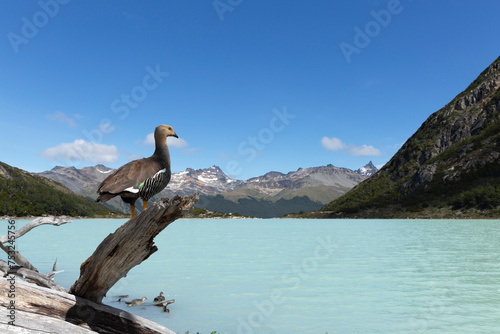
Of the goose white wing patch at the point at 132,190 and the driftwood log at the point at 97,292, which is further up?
the goose white wing patch at the point at 132,190

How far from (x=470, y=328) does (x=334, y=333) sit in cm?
687

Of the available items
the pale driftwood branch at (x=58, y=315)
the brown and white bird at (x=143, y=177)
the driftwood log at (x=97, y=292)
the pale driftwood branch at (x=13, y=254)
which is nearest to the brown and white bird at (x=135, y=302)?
the pale driftwood branch at (x=13, y=254)

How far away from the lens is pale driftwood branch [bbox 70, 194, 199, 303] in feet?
21.1

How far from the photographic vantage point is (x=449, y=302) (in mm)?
23391

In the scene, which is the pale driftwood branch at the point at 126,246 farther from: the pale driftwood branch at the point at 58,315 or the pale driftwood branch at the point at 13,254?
the pale driftwood branch at the point at 13,254

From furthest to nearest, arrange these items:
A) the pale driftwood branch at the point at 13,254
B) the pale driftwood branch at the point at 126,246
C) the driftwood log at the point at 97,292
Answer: the pale driftwood branch at the point at 13,254 → the pale driftwood branch at the point at 126,246 → the driftwood log at the point at 97,292

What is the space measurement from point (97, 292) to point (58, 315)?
35.9 inches

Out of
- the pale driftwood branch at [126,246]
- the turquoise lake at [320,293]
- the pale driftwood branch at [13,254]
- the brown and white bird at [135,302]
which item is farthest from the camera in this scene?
the brown and white bird at [135,302]

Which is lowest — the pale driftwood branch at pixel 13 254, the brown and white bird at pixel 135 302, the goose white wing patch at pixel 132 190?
the brown and white bird at pixel 135 302

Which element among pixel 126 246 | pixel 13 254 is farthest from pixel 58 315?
pixel 13 254

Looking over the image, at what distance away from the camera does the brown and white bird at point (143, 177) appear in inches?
326

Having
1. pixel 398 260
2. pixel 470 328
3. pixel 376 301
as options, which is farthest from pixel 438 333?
pixel 398 260

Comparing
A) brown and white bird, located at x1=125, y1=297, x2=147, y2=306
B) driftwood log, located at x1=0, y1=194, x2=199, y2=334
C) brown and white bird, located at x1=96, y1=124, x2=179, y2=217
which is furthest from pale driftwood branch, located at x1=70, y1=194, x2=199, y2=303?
brown and white bird, located at x1=125, y1=297, x2=147, y2=306

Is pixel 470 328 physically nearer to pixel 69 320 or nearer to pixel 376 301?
pixel 376 301
